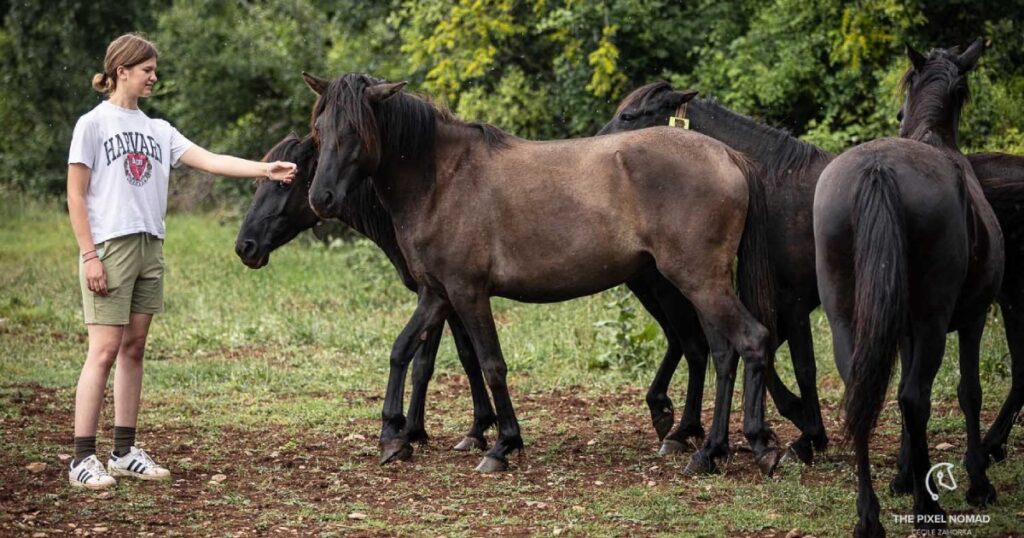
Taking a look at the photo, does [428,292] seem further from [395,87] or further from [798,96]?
[798,96]

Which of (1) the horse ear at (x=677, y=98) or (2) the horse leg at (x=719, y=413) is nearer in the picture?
(2) the horse leg at (x=719, y=413)

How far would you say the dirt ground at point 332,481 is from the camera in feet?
17.6

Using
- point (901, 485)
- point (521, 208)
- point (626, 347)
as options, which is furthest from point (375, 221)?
point (901, 485)

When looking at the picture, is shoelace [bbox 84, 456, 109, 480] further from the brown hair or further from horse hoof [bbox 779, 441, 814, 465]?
horse hoof [bbox 779, 441, 814, 465]

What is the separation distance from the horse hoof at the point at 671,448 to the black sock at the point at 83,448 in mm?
3175

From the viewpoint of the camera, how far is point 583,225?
258 inches

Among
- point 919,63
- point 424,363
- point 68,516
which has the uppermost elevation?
point 919,63

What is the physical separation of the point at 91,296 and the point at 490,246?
2.12 metres

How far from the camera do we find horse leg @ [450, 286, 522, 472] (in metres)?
6.65

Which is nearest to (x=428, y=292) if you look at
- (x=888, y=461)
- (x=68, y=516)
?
(x=68, y=516)

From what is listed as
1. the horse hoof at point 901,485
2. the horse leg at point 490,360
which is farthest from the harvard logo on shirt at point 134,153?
the horse hoof at point 901,485

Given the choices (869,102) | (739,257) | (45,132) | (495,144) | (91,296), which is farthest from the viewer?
(45,132)

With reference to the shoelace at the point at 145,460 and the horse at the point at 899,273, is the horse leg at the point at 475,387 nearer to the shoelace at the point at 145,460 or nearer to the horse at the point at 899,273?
the shoelace at the point at 145,460
